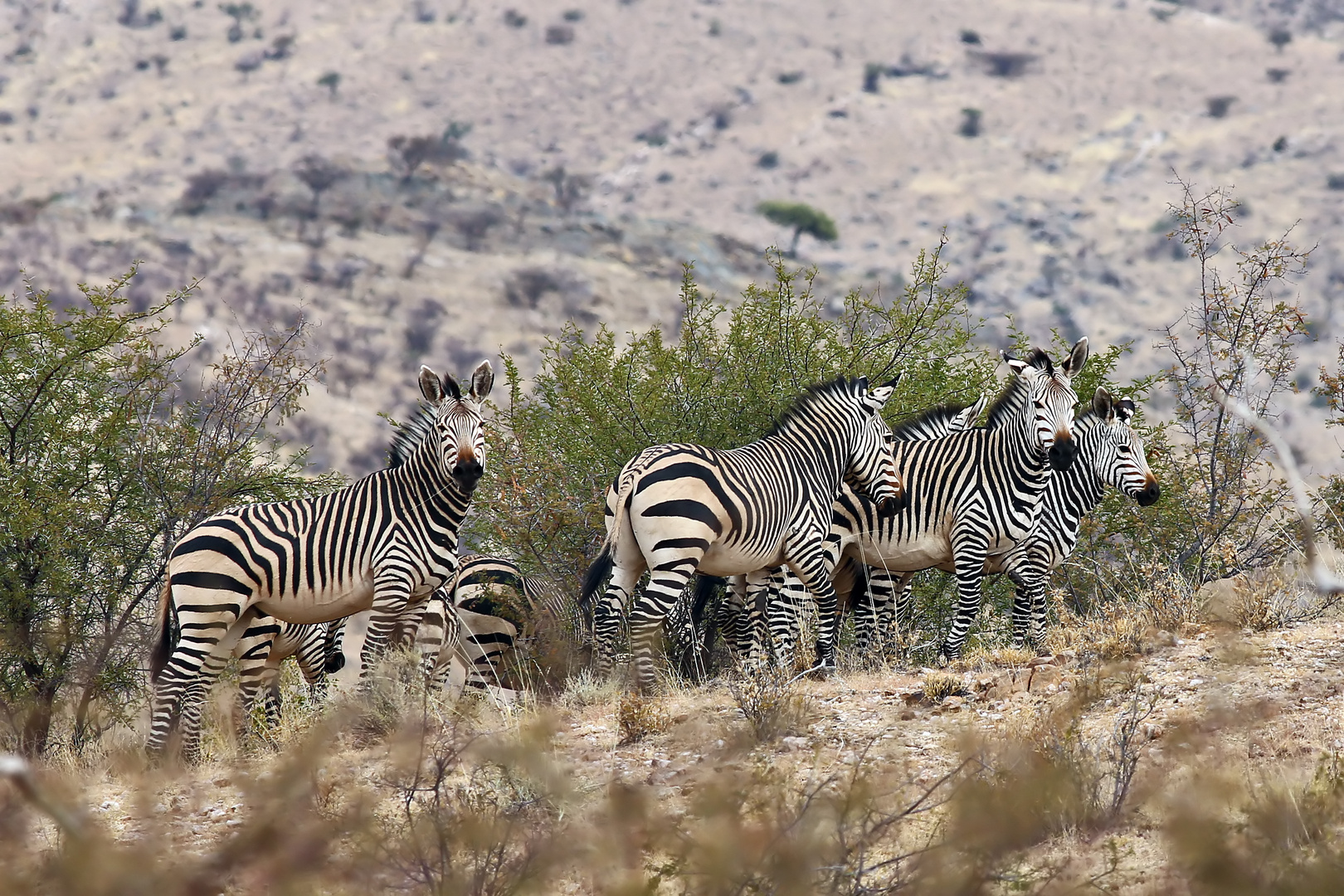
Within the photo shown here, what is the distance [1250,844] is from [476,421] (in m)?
6.34

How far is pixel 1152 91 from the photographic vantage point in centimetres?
10450

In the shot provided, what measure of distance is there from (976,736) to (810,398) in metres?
4.73

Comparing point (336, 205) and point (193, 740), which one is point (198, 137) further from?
point (193, 740)

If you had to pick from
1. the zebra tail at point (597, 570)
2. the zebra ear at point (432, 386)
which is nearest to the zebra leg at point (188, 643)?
the zebra ear at point (432, 386)

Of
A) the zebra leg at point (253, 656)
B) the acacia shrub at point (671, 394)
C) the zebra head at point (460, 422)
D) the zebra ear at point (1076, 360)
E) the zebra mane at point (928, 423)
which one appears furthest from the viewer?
the acacia shrub at point (671, 394)

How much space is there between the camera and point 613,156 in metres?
103

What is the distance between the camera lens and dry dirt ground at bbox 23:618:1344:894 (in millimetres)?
5797

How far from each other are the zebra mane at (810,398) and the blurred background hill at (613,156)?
1554 inches

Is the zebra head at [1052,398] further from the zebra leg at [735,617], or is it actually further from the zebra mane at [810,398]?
the zebra leg at [735,617]

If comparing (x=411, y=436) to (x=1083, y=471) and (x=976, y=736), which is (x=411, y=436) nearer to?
(x=976, y=736)

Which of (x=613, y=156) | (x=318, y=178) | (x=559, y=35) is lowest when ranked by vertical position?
(x=613, y=156)

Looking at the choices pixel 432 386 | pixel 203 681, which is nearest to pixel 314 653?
pixel 203 681

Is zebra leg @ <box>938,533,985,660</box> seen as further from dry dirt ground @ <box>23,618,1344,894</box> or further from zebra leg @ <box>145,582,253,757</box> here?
zebra leg @ <box>145,582,253,757</box>

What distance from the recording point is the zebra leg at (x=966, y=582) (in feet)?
35.8
